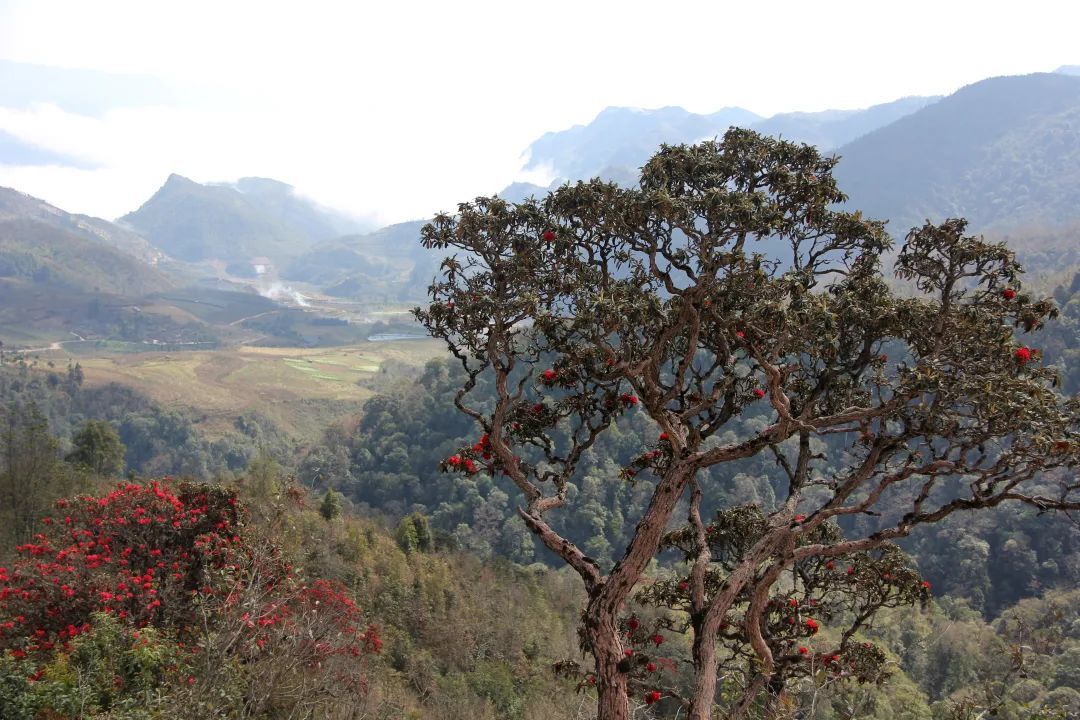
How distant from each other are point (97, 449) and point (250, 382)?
110000 mm

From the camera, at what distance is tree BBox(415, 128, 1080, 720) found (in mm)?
6418

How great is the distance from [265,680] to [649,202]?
6.05 metres

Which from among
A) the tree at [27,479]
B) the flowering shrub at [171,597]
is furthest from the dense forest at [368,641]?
the tree at [27,479]

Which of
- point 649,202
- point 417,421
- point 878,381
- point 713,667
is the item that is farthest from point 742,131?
point 417,421

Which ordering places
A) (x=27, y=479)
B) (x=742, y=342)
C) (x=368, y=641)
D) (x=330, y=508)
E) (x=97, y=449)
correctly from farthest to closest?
1. (x=97, y=449)
2. (x=330, y=508)
3. (x=27, y=479)
4. (x=368, y=641)
5. (x=742, y=342)

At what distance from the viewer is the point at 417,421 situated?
83562 mm

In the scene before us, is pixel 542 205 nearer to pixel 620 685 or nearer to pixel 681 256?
pixel 681 256

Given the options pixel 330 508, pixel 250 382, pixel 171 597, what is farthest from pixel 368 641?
pixel 250 382

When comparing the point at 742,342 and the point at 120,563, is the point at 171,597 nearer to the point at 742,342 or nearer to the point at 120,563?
Result: the point at 120,563

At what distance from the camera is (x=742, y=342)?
7.17 m

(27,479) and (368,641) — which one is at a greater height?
(27,479)

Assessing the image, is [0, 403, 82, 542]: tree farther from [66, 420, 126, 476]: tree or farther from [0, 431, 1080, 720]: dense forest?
[66, 420, 126, 476]: tree

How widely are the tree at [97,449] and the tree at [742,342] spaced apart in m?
36.2

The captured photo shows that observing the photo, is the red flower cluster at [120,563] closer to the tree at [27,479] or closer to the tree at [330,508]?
the tree at [27,479]
